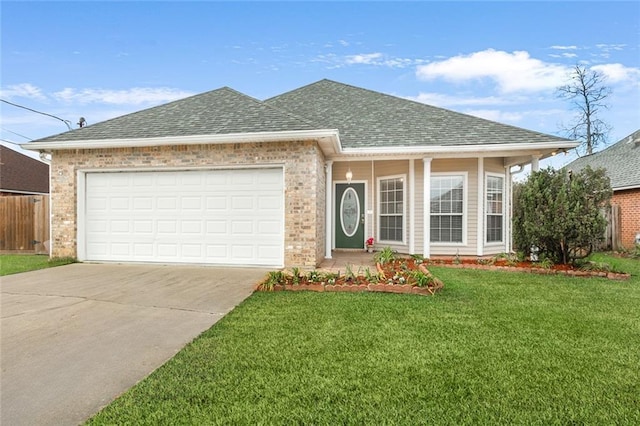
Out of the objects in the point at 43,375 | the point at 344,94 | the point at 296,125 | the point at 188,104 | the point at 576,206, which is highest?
the point at 344,94

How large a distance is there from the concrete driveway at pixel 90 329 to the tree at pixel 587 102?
85.3ft

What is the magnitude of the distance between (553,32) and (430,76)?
4.62 metres

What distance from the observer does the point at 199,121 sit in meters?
8.12

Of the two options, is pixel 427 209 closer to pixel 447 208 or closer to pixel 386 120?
pixel 447 208

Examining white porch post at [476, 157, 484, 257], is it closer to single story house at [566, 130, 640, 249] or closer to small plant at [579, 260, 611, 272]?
small plant at [579, 260, 611, 272]

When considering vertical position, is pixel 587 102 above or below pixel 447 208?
above

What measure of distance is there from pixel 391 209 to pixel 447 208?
1.59 metres

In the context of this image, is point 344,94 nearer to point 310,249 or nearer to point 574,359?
point 310,249

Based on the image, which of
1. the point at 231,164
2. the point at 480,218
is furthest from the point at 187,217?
the point at 480,218

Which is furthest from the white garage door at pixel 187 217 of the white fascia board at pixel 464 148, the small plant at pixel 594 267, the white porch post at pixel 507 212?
the white porch post at pixel 507 212

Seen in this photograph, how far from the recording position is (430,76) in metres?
15.1

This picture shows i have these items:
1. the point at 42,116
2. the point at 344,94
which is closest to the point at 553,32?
the point at 344,94

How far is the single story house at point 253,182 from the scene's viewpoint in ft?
24.1

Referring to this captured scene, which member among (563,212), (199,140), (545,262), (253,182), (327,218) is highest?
(199,140)
